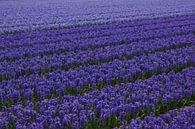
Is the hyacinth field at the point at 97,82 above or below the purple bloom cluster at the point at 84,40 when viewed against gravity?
above

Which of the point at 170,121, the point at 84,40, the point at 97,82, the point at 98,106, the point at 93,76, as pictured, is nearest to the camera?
the point at 170,121

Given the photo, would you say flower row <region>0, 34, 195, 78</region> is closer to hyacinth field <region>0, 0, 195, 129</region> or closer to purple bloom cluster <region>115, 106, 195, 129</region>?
hyacinth field <region>0, 0, 195, 129</region>

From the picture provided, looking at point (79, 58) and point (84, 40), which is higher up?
point (79, 58)

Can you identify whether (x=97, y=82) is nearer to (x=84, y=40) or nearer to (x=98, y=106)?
(x=98, y=106)

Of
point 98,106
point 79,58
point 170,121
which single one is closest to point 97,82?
point 98,106

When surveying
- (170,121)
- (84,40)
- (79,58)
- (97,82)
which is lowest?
(84,40)

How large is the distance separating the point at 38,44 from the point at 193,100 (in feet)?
28.9

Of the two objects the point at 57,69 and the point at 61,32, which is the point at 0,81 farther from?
the point at 61,32

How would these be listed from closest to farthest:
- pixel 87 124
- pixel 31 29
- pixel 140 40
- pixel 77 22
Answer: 1. pixel 87 124
2. pixel 140 40
3. pixel 31 29
4. pixel 77 22

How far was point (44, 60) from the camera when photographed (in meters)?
13.6

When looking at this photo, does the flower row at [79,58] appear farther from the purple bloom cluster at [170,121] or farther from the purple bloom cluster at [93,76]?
the purple bloom cluster at [170,121]

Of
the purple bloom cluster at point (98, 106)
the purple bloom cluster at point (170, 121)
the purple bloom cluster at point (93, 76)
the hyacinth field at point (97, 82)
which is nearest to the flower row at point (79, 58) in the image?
the hyacinth field at point (97, 82)

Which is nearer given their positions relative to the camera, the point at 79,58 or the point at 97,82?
the point at 97,82

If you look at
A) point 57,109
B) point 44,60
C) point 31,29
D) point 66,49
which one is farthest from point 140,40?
point 57,109
